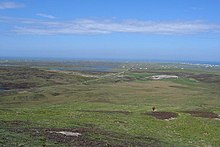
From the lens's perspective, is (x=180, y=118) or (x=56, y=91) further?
(x=56, y=91)

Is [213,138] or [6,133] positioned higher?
[6,133]

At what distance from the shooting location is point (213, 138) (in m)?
28.0

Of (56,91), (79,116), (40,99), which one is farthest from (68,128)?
(56,91)

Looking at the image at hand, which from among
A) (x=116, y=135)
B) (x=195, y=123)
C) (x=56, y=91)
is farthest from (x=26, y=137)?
(x=56, y=91)

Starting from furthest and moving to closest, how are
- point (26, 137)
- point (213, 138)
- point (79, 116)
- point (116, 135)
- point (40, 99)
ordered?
point (40, 99), point (79, 116), point (213, 138), point (116, 135), point (26, 137)

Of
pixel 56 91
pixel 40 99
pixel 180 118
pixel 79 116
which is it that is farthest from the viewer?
pixel 56 91

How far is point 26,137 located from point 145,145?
784 centimetres

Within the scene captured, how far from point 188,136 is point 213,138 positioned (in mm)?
2049

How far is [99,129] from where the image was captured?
2656 centimetres

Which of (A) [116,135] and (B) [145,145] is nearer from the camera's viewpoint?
(B) [145,145]

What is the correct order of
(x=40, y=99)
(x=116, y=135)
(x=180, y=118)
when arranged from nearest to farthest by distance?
(x=116, y=135) < (x=180, y=118) < (x=40, y=99)

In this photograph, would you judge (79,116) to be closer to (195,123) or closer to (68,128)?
(68,128)

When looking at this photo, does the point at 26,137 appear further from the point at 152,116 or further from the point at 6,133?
the point at 152,116

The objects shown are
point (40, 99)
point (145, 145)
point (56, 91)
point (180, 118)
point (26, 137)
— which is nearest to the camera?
point (26, 137)
